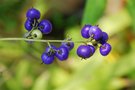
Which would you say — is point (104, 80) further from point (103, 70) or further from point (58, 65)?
point (58, 65)

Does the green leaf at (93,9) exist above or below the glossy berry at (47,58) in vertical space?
above

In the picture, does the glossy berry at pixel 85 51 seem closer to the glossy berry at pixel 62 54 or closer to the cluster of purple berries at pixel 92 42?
the cluster of purple berries at pixel 92 42

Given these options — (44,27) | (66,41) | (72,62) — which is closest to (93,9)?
(44,27)

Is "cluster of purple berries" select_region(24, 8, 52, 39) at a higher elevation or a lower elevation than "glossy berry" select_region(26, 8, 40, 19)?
lower

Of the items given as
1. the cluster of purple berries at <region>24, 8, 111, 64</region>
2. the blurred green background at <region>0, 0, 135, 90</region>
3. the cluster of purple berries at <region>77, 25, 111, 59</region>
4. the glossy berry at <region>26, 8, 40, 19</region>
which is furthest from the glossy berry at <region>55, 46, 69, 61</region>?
the blurred green background at <region>0, 0, 135, 90</region>

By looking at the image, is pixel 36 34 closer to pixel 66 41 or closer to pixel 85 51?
pixel 66 41

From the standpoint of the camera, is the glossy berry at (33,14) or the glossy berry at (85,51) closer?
the glossy berry at (85,51)

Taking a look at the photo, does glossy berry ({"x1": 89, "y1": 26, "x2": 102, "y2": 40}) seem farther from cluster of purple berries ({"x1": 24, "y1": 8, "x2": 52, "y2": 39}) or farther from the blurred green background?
the blurred green background

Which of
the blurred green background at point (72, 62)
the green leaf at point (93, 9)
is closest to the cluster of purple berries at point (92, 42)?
the green leaf at point (93, 9)
